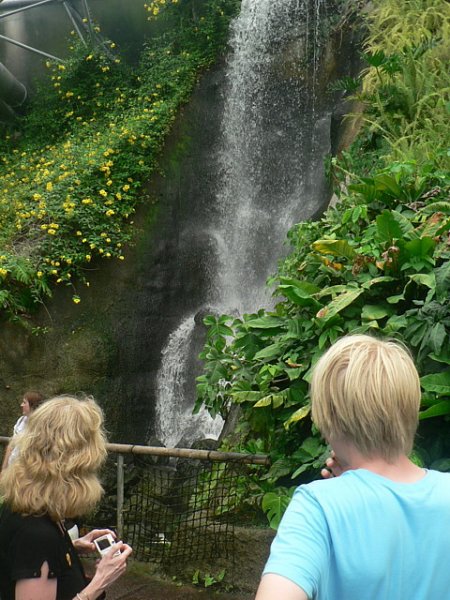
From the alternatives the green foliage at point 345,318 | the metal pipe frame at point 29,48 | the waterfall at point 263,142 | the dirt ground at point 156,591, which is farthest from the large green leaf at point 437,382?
the metal pipe frame at point 29,48

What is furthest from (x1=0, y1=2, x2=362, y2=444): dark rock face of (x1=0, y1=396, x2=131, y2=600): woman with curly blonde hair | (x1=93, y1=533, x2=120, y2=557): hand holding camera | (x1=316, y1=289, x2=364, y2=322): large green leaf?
(x1=0, y1=396, x2=131, y2=600): woman with curly blonde hair

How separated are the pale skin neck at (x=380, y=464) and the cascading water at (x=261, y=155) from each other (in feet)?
28.6

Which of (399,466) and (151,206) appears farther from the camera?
(151,206)

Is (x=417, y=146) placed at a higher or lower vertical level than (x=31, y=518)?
higher

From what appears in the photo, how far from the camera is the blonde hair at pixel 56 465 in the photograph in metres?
2.48

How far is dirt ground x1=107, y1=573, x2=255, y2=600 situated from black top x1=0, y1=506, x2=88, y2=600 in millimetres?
2828

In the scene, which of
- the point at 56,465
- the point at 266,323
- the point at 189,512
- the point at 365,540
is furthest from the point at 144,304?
the point at 365,540

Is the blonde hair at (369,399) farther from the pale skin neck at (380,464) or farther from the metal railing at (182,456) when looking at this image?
the metal railing at (182,456)

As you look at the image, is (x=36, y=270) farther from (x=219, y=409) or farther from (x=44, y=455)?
(x=44, y=455)

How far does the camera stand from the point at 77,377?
9461 millimetres

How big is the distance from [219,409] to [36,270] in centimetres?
505

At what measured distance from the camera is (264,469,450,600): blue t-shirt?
1.54 metres

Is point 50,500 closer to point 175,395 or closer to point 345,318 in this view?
point 345,318

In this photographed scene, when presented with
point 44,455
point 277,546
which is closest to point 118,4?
point 44,455
